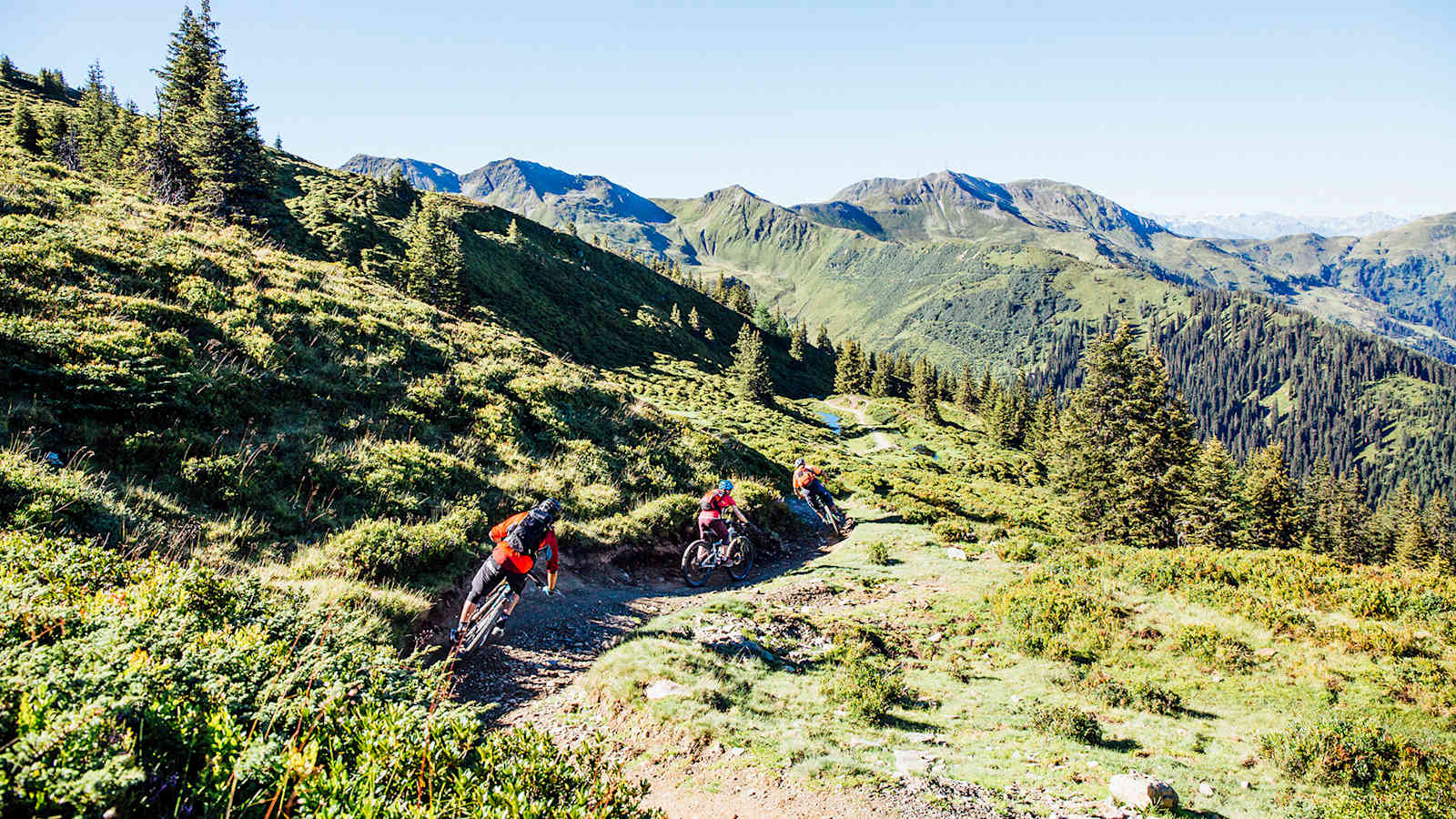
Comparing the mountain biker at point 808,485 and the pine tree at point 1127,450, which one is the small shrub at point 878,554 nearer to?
the mountain biker at point 808,485

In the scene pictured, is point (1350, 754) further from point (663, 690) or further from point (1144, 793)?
point (663, 690)

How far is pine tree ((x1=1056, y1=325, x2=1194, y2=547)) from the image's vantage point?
2766cm

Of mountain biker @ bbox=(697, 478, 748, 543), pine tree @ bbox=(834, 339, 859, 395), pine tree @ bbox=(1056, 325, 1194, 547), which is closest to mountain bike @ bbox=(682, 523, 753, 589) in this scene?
mountain biker @ bbox=(697, 478, 748, 543)

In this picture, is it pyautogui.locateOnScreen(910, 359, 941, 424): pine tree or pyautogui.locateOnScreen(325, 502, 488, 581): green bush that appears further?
pyautogui.locateOnScreen(910, 359, 941, 424): pine tree

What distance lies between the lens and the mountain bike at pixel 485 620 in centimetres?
909

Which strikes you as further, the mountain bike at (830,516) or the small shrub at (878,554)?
the mountain bike at (830,516)

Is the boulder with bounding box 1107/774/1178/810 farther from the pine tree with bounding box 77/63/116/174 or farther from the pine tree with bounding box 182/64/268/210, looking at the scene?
the pine tree with bounding box 77/63/116/174

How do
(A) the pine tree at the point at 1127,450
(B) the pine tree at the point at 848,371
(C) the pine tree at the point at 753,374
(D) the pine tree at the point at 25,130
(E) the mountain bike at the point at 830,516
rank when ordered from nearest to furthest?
(E) the mountain bike at the point at 830,516 < (A) the pine tree at the point at 1127,450 < (D) the pine tree at the point at 25,130 < (C) the pine tree at the point at 753,374 < (B) the pine tree at the point at 848,371

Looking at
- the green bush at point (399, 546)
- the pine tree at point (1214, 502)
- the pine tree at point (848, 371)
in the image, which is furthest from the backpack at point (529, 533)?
the pine tree at point (848, 371)

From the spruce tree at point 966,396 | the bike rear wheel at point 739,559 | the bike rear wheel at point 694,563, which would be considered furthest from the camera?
the spruce tree at point 966,396

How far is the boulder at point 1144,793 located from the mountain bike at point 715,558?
949 centimetres

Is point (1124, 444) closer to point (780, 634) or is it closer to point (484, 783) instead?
point (780, 634)

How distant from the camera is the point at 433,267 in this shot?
47.9 metres

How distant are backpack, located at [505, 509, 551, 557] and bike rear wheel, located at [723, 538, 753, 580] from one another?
605cm
